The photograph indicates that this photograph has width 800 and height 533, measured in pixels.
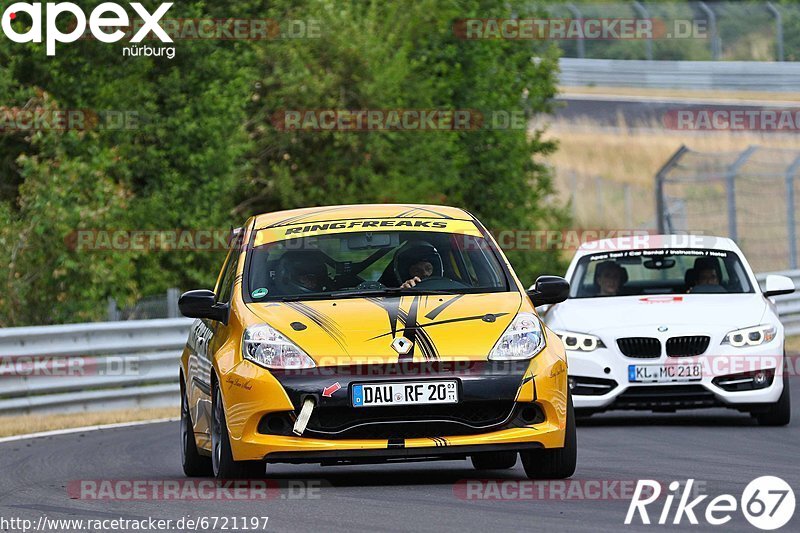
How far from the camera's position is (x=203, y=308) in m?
10.1

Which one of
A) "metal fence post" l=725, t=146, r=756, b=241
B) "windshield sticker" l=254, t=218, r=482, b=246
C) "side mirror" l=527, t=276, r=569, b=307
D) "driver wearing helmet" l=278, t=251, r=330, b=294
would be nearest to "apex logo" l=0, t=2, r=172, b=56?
"metal fence post" l=725, t=146, r=756, b=241

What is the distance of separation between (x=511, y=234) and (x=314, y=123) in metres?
8.39

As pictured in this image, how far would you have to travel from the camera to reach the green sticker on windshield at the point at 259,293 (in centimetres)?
1006

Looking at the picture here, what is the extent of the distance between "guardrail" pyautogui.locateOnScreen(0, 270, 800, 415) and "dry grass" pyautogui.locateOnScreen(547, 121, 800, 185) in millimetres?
37526

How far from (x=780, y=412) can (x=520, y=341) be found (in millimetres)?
5009

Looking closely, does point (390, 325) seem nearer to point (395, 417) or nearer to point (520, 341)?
point (395, 417)

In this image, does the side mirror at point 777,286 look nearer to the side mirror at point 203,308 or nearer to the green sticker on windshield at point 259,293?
the green sticker on windshield at point 259,293

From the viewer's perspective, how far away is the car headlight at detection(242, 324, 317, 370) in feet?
30.2

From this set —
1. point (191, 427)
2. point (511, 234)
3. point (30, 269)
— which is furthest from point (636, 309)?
point (511, 234)

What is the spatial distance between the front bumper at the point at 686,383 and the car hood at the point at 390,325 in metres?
4.02

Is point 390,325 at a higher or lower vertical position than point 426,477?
higher

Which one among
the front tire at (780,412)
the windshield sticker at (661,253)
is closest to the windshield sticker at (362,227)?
the front tire at (780,412)

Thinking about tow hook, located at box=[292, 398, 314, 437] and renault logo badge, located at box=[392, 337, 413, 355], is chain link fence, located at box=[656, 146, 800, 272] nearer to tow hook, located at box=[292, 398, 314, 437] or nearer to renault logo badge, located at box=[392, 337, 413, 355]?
renault logo badge, located at box=[392, 337, 413, 355]

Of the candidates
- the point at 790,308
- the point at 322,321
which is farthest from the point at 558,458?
the point at 790,308
